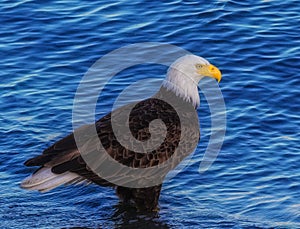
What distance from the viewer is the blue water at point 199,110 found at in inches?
379

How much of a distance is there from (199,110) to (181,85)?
2057 millimetres

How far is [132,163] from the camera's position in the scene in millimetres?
9242

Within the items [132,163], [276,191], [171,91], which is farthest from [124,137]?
[276,191]

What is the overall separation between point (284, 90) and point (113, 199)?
3.45 metres

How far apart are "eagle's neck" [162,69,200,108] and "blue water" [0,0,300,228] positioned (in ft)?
3.48

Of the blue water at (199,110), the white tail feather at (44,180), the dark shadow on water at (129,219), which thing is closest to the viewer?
the white tail feather at (44,180)

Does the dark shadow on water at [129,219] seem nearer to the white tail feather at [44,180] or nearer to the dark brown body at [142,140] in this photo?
the dark brown body at [142,140]

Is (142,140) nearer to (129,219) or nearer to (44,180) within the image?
(129,219)

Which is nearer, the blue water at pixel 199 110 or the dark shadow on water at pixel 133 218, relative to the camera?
the dark shadow on water at pixel 133 218

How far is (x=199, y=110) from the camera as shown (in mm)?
11828

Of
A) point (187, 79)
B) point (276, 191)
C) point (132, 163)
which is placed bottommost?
point (276, 191)

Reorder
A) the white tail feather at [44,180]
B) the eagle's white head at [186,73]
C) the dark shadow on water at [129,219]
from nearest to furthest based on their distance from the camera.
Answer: the white tail feather at [44,180] < the dark shadow on water at [129,219] < the eagle's white head at [186,73]

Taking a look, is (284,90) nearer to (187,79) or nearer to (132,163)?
(187,79)

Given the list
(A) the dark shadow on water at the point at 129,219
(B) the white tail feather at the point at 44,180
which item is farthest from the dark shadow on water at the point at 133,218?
(B) the white tail feather at the point at 44,180
